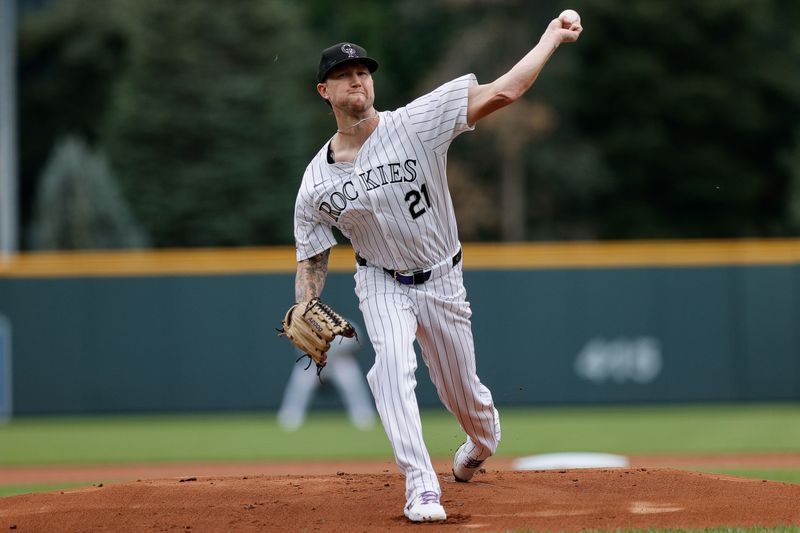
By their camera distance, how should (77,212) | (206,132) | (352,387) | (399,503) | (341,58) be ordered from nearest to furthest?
(341,58), (399,503), (352,387), (77,212), (206,132)

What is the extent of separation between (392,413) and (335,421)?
8.24 meters

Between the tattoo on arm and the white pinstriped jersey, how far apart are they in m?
0.22

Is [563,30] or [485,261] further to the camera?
[485,261]

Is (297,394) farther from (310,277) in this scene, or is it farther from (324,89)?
(324,89)

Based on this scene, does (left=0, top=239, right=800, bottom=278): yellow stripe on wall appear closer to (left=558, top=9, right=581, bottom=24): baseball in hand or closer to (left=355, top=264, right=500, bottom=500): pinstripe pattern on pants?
(left=355, top=264, right=500, bottom=500): pinstripe pattern on pants

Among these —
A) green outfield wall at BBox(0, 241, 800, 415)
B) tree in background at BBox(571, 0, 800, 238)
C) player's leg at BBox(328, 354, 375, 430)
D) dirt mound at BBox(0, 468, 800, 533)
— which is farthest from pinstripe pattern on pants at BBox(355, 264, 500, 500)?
tree in background at BBox(571, 0, 800, 238)

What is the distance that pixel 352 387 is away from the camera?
43.0 feet

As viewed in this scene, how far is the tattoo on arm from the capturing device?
528cm

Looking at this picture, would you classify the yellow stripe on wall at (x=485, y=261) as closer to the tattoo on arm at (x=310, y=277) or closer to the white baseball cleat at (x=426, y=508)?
the tattoo on arm at (x=310, y=277)

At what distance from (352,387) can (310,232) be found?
7.97m

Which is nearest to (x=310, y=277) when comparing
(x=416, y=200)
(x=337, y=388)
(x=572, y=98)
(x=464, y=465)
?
(x=416, y=200)

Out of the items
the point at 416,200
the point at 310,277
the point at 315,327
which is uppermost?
the point at 416,200

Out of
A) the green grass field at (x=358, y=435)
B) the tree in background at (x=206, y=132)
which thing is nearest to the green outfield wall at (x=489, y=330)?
the green grass field at (x=358, y=435)

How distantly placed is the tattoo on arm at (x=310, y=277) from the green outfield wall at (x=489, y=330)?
7896mm
